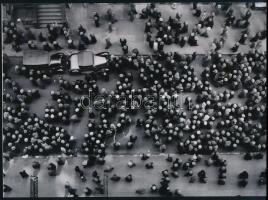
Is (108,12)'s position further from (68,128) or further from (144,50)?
(68,128)

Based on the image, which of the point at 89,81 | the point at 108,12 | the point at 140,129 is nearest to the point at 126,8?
the point at 108,12

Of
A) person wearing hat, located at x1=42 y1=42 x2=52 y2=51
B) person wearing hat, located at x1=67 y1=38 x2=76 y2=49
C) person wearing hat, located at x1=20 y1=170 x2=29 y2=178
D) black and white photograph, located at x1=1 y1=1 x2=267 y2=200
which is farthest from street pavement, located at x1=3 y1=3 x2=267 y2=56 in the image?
person wearing hat, located at x1=20 y1=170 x2=29 y2=178

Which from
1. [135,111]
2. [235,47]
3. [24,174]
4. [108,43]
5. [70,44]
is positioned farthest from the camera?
[108,43]

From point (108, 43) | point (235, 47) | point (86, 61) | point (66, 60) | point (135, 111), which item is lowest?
point (135, 111)

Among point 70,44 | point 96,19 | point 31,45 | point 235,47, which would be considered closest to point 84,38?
point 70,44

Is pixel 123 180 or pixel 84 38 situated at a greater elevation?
pixel 84 38

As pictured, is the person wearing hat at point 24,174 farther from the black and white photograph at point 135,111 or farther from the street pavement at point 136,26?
the street pavement at point 136,26

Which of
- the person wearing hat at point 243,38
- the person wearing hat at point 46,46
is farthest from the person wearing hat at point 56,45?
the person wearing hat at point 243,38

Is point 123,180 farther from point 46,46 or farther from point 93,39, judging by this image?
point 46,46
